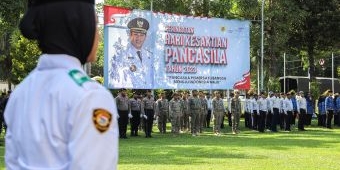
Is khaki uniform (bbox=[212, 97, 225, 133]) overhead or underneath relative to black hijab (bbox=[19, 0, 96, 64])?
underneath

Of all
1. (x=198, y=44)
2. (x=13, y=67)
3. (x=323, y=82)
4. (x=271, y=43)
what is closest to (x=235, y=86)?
(x=198, y=44)

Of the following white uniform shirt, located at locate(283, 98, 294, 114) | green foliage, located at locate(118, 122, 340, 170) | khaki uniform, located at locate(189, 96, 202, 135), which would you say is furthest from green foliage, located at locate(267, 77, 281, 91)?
green foliage, located at locate(118, 122, 340, 170)

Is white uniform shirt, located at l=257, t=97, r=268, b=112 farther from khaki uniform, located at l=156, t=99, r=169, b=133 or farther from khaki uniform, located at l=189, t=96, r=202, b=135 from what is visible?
khaki uniform, located at l=156, t=99, r=169, b=133

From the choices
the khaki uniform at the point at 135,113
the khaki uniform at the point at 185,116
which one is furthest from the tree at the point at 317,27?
the khaki uniform at the point at 135,113

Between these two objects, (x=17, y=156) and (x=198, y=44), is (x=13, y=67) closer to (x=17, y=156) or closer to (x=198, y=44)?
(x=198, y=44)

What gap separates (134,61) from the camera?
68.7 ft

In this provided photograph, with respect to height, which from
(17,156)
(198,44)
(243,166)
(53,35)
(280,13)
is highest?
(280,13)

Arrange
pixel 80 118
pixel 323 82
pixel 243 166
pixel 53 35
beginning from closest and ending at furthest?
1. pixel 80 118
2. pixel 53 35
3. pixel 243 166
4. pixel 323 82

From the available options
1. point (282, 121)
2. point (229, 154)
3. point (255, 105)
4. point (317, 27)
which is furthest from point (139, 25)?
point (317, 27)

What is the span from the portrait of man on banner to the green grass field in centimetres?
289

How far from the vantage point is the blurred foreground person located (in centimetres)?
179

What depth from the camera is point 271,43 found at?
31.4m

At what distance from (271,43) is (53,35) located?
29995 mm

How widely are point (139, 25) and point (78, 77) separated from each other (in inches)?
775
